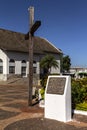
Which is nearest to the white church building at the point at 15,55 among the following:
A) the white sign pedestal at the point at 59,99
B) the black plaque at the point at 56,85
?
the black plaque at the point at 56,85

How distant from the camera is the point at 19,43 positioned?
45.7 m

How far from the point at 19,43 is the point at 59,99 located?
3736 centimetres

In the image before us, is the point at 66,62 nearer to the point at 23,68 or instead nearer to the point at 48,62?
the point at 48,62

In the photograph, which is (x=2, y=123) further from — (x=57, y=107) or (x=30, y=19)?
(x=30, y=19)

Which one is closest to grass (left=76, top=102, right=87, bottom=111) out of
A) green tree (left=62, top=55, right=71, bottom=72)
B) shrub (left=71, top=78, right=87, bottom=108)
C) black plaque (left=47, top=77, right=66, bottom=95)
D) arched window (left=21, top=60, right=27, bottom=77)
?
shrub (left=71, top=78, right=87, bottom=108)

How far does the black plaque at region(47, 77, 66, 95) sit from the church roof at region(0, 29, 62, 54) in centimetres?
3130

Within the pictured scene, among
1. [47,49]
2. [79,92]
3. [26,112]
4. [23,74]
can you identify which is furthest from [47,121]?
[47,49]

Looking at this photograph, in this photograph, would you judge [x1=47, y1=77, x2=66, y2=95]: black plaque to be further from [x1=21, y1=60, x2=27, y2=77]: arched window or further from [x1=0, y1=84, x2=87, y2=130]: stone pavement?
[x1=21, y1=60, x2=27, y2=77]: arched window

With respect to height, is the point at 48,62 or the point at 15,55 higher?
the point at 15,55

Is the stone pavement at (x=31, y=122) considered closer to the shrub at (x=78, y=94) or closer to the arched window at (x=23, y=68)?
the shrub at (x=78, y=94)

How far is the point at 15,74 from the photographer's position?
42.9 m

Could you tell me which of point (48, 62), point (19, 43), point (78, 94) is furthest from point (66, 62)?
point (78, 94)

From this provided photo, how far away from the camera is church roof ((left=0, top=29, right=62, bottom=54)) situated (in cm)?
4235

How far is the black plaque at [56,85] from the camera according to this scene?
30.2 ft
